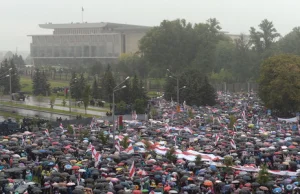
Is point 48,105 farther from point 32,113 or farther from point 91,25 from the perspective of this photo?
point 91,25

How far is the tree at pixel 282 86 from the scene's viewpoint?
51.4m

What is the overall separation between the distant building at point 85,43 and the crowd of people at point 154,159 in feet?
296

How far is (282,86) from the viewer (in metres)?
51.8

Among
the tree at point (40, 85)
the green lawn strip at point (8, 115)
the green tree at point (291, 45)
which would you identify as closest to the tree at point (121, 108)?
the green lawn strip at point (8, 115)

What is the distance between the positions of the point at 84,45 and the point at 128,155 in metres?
111

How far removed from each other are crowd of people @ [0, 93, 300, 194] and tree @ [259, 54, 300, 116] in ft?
31.9

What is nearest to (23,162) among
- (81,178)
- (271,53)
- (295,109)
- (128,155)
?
(81,178)

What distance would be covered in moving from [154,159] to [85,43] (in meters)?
112

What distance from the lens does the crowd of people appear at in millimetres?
23703

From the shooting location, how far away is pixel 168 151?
29.6 metres

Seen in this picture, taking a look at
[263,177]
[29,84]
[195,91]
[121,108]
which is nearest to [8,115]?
[121,108]

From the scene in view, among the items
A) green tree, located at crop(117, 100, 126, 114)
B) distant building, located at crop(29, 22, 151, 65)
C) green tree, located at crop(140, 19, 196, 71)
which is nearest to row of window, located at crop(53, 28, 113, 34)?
distant building, located at crop(29, 22, 151, 65)

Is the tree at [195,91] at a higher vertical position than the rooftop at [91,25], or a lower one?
lower

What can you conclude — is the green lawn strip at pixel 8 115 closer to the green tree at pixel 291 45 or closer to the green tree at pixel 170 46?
the green tree at pixel 170 46
